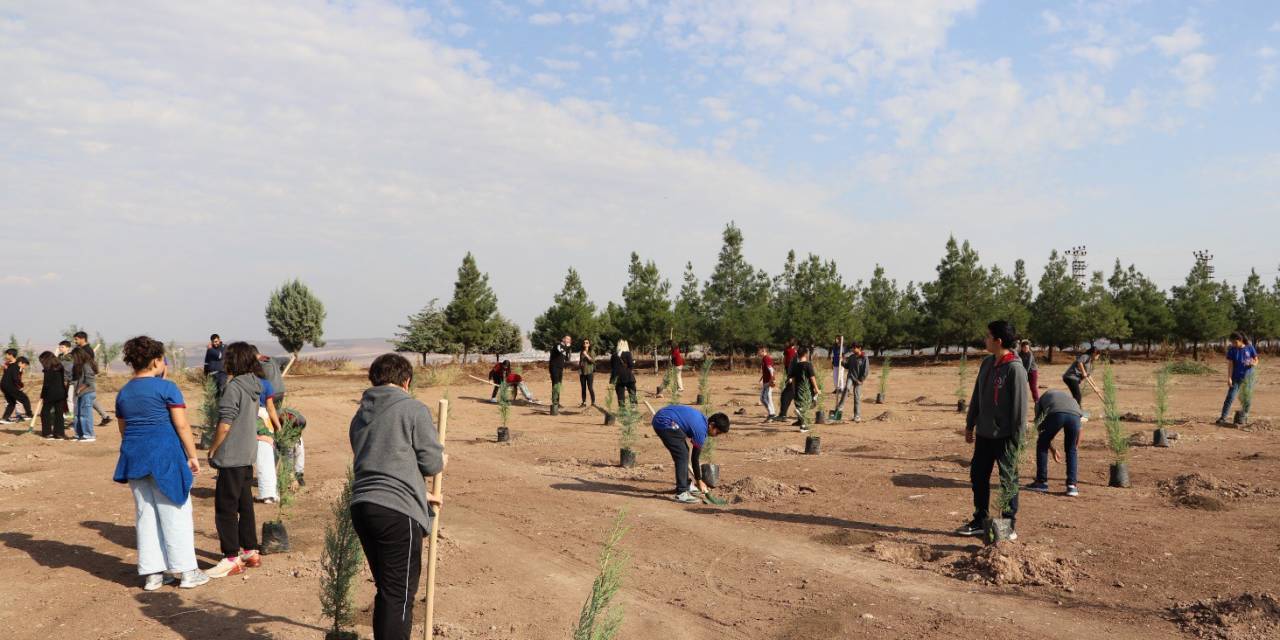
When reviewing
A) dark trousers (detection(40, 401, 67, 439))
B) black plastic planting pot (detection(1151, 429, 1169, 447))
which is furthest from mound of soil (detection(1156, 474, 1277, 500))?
dark trousers (detection(40, 401, 67, 439))

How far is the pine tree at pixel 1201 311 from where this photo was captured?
44594mm

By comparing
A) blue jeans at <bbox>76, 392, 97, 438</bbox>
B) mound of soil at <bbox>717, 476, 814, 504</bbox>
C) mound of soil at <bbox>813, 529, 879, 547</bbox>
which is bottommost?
mound of soil at <bbox>813, 529, 879, 547</bbox>

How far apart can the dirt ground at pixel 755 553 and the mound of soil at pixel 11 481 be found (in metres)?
0.04

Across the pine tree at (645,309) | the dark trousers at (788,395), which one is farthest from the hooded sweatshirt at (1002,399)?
the pine tree at (645,309)

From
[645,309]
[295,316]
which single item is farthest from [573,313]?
[295,316]

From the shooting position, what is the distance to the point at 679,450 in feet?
28.5

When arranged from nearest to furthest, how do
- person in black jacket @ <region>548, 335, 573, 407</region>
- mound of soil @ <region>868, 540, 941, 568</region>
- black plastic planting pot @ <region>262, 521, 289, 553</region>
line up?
1. black plastic planting pot @ <region>262, 521, 289, 553</region>
2. mound of soil @ <region>868, 540, 941, 568</region>
3. person in black jacket @ <region>548, 335, 573, 407</region>

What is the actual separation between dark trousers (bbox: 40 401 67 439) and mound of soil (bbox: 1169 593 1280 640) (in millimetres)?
16419

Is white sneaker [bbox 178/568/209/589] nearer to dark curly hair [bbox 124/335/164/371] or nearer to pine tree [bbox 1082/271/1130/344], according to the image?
dark curly hair [bbox 124/335/164/371]

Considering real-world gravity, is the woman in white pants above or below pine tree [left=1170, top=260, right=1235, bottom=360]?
below

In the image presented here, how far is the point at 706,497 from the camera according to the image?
8.96 metres

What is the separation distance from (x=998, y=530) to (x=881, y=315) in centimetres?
4402

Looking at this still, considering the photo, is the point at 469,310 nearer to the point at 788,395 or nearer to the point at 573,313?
the point at 573,313

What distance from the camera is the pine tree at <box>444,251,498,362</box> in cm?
4203
